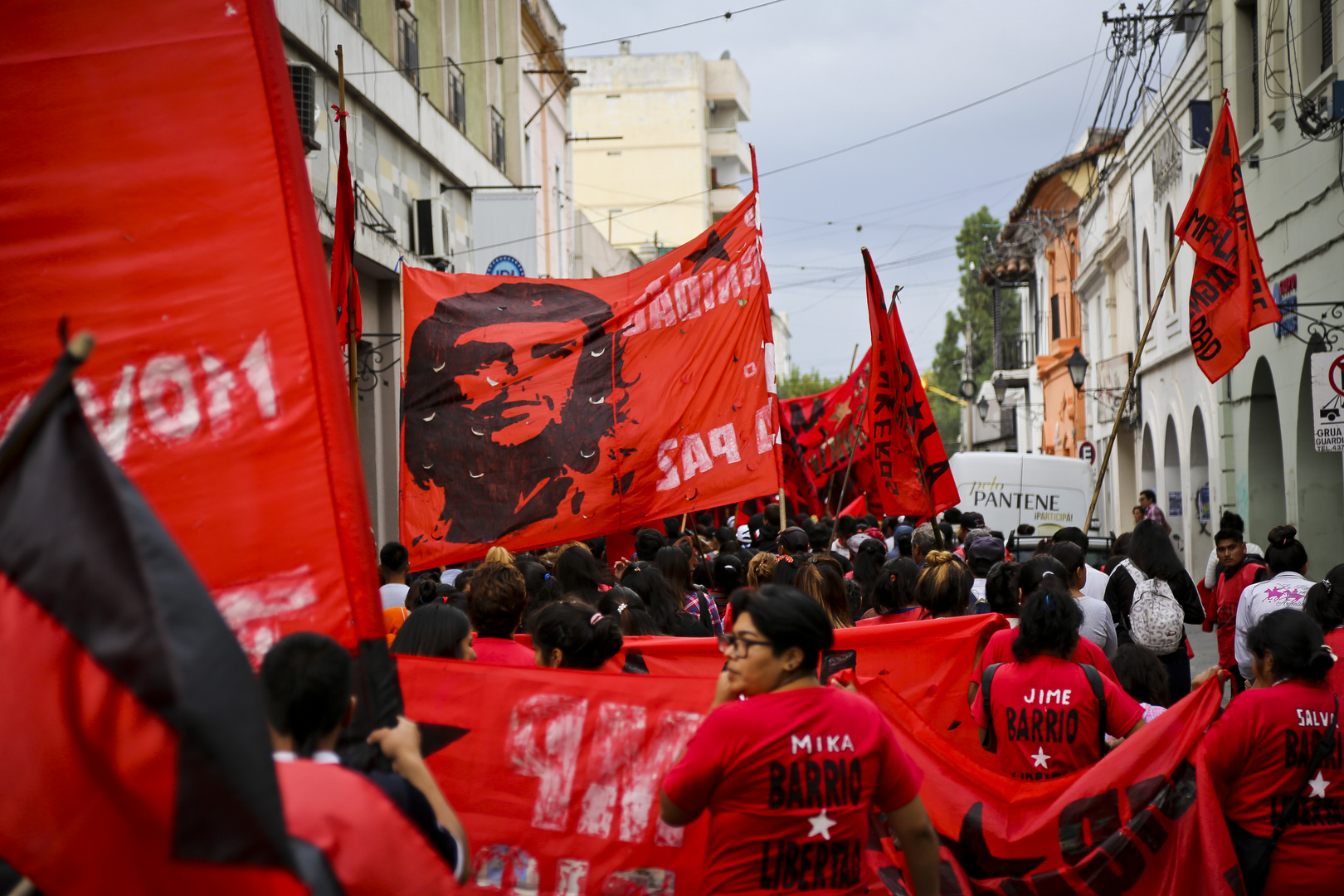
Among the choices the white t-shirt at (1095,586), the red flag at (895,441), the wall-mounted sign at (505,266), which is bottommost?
the white t-shirt at (1095,586)

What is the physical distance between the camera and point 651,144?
57.8 metres

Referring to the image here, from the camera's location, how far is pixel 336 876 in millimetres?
Answer: 2180

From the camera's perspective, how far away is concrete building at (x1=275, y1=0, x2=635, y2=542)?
1418 cm

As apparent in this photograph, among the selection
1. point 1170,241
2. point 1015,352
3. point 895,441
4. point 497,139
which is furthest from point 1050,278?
point 895,441

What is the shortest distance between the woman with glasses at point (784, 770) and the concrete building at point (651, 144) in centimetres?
5420

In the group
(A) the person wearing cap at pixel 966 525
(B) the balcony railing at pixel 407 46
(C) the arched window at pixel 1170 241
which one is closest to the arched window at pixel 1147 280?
(C) the arched window at pixel 1170 241

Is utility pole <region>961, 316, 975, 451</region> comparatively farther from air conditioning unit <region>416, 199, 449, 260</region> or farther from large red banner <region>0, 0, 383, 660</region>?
large red banner <region>0, 0, 383, 660</region>

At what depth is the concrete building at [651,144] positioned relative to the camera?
190 feet

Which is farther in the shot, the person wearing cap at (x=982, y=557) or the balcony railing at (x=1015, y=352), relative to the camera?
the balcony railing at (x=1015, y=352)

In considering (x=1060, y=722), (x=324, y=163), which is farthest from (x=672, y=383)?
(x=324, y=163)

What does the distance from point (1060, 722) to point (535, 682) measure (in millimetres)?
2007

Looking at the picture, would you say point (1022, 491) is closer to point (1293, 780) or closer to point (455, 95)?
point (455, 95)

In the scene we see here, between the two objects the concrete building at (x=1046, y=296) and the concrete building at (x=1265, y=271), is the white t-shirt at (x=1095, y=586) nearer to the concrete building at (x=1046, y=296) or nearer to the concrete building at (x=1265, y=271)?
the concrete building at (x=1265, y=271)

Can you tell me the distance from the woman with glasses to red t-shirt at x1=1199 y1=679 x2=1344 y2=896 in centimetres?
173
